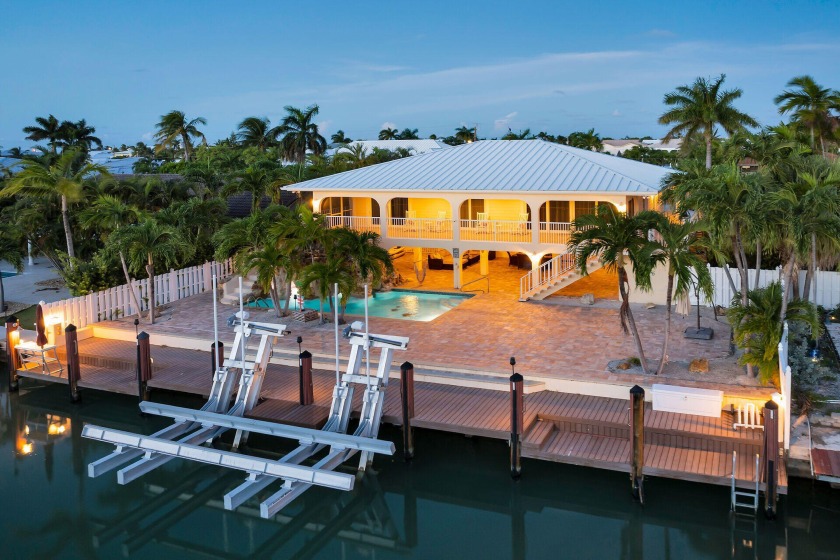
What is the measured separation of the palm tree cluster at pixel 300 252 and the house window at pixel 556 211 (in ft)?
25.1

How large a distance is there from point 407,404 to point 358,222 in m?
14.7

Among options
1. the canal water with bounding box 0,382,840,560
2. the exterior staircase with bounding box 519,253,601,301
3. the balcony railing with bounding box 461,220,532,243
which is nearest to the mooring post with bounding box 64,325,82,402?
the canal water with bounding box 0,382,840,560

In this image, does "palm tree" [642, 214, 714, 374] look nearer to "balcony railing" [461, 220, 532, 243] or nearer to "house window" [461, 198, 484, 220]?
"balcony railing" [461, 220, 532, 243]

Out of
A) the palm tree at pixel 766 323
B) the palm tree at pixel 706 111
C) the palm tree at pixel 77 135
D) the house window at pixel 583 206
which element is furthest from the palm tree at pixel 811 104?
the palm tree at pixel 77 135

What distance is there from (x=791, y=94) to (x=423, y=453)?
1161 inches

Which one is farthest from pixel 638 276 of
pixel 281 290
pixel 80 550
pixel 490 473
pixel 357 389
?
pixel 281 290

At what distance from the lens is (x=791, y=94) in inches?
1394

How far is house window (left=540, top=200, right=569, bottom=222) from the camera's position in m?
27.2

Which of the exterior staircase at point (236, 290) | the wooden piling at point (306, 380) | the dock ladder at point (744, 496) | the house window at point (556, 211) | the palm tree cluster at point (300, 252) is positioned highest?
the house window at point (556, 211)

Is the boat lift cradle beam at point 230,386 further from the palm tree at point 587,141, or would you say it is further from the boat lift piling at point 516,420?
the palm tree at point 587,141

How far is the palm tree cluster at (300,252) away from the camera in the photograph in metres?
20.1

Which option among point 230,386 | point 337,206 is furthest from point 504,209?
point 230,386

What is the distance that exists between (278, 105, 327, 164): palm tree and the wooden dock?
2835 centimetres

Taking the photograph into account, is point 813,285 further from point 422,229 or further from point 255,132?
point 255,132
